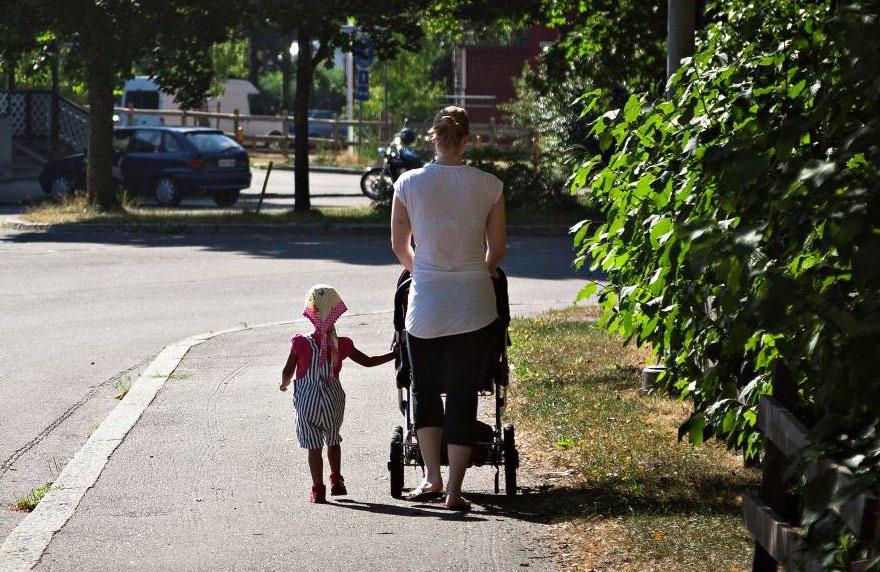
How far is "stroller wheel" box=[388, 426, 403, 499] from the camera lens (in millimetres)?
6930

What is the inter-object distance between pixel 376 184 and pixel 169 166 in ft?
13.5

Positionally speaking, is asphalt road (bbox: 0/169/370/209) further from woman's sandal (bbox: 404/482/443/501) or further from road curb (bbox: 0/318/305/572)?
woman's sandal (bbox: 404/482/443/501)

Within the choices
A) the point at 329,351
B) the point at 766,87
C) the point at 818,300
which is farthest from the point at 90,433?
the point at 818,300

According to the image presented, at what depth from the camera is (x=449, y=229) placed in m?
6.65

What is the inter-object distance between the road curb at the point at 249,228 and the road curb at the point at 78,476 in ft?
40.9

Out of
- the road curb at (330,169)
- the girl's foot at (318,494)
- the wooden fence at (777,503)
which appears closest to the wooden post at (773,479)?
the wooden fence at (777,503)

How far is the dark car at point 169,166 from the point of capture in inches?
1180

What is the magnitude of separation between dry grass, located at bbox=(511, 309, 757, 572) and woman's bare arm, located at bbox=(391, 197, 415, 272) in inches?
50.6

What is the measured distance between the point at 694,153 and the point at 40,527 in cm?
313

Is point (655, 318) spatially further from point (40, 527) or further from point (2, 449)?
point (2, 449)

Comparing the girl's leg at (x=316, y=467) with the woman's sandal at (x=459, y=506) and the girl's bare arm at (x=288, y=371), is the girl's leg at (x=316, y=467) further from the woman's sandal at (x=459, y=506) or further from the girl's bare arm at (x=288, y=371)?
the woman's sandal at (x=459, y=506)

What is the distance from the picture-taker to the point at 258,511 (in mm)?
6742

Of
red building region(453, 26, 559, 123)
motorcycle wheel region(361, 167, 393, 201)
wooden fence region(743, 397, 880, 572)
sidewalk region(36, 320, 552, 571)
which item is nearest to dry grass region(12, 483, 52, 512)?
sidewalk region(36, 320, 552, 571)

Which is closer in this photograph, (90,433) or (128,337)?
(90,433)
